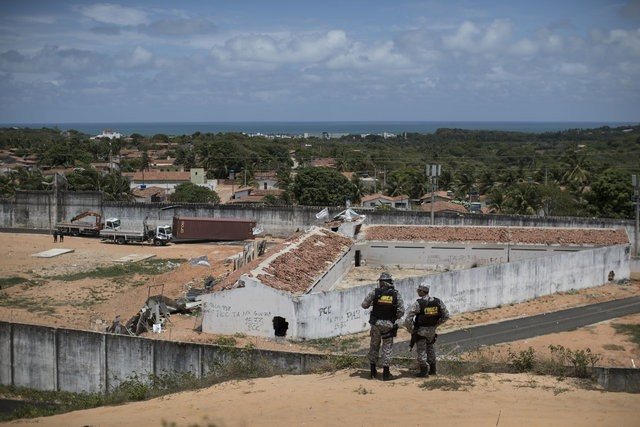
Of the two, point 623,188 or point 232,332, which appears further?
point 623,188

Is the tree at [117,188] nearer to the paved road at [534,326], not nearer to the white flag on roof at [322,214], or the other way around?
the white flag on roof at [322,214]

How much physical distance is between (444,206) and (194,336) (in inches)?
1338

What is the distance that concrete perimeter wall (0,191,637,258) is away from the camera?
41969 mm

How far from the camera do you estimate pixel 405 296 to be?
23.8 meters

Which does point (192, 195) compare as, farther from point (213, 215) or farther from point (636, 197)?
point (636, 197)

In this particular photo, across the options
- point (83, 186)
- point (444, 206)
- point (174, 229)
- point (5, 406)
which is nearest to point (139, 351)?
point (5, 406)

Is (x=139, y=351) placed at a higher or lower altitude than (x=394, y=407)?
lower

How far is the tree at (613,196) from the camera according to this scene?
47.7 m

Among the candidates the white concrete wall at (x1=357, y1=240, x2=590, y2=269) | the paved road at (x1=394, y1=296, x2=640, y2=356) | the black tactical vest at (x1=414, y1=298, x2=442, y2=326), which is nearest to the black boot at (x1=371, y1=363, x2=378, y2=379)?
the black tactical vest at (x1=414, y1=298, x2=442, y2=326)

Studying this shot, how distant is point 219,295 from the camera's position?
22953 mm

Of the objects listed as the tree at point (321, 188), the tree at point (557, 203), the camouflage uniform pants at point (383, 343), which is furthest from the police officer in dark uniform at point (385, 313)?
the tree at point (321, 188)

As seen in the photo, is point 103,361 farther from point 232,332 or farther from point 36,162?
point 36,162

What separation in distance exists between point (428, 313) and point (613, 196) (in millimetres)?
40453

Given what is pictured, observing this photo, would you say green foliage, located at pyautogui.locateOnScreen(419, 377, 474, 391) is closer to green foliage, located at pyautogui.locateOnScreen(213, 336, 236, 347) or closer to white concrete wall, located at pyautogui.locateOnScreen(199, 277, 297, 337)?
green foliage, located at pyautogui.locateOnScreen(213, 336, 236, 347)
